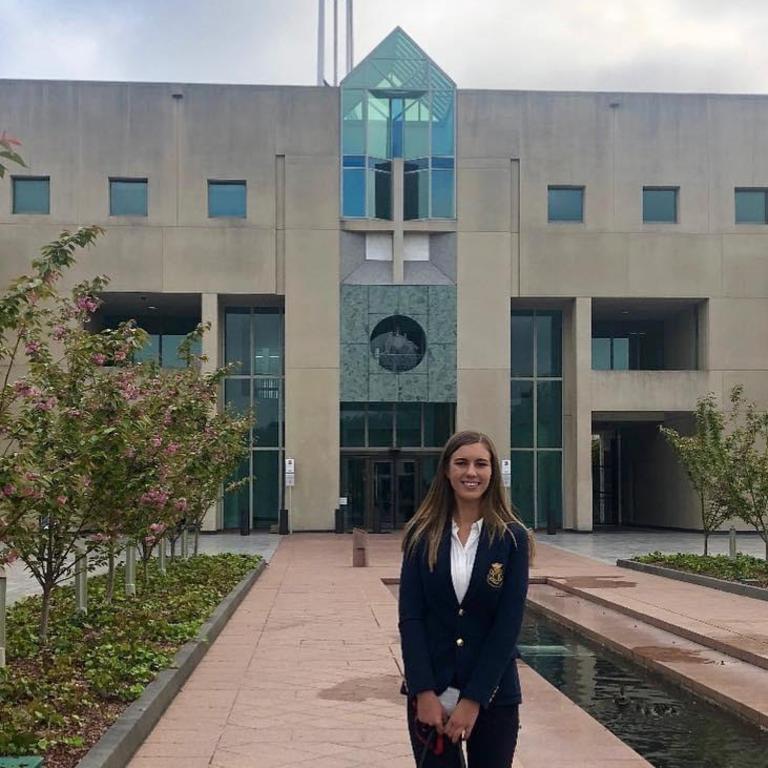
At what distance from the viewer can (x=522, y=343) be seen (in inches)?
1430

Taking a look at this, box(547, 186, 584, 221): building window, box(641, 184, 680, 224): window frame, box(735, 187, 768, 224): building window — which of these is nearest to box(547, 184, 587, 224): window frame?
box(547, 186, 584, 221): building window

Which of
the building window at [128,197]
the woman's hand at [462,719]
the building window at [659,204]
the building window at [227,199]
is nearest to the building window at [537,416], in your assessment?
the building window at [659,204]

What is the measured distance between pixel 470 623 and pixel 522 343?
33.2 metres

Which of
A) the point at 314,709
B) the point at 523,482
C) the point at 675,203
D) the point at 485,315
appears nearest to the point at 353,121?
the point at 485,315

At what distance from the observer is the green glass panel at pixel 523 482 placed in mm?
35422

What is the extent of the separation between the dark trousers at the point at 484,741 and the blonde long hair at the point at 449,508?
0.59m

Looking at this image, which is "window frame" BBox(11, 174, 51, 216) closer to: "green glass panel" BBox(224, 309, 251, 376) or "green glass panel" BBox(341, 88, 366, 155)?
"green glass panel" BBox(224, 309, 251, 376)

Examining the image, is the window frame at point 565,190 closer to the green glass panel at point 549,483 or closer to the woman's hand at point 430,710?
the green glass panel at point 549,483

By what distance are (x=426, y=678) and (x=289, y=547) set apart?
24618 millimetres

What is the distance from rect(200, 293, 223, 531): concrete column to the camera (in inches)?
1293

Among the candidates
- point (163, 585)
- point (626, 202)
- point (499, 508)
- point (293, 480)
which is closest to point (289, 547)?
point (293, 480)

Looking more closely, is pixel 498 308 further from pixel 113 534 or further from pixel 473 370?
pixel 113 534

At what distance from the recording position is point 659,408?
3384 centimetres

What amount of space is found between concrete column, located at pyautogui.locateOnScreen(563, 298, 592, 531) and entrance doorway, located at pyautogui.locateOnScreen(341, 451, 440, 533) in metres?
4.89
